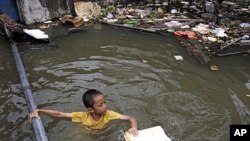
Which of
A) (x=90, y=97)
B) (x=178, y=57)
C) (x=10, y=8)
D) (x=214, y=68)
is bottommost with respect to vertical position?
(x=214, y=68)

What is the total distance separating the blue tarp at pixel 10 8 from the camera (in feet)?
35.0

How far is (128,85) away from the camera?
713 centimetres

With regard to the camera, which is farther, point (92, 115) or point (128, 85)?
point (128, 85)

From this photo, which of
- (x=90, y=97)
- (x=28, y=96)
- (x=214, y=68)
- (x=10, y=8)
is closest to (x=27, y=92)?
(x=28, y=96)

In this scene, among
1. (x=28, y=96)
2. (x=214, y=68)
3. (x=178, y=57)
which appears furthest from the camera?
(x=178, y=57)

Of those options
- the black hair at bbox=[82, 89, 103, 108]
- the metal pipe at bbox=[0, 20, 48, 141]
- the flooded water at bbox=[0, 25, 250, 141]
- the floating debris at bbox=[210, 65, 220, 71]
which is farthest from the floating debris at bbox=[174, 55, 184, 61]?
the black hair at bbox=[82, 89, 103, 108]

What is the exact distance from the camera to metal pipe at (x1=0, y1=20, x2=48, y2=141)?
187 inches

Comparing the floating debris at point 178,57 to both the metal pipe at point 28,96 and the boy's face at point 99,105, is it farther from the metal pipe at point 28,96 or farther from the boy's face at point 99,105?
the boy's face at point 99,105

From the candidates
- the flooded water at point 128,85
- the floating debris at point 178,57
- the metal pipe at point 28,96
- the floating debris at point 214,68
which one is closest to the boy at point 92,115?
the metal pipe at point 28,96

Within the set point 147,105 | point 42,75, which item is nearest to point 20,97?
point 42,75

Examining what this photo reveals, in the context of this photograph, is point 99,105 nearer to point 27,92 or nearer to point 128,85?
point 27,92

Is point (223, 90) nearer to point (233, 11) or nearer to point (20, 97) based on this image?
point (20, 97)

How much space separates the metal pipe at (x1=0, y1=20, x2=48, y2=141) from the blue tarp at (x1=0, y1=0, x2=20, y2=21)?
117cm

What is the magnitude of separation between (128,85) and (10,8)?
5.76 meters
